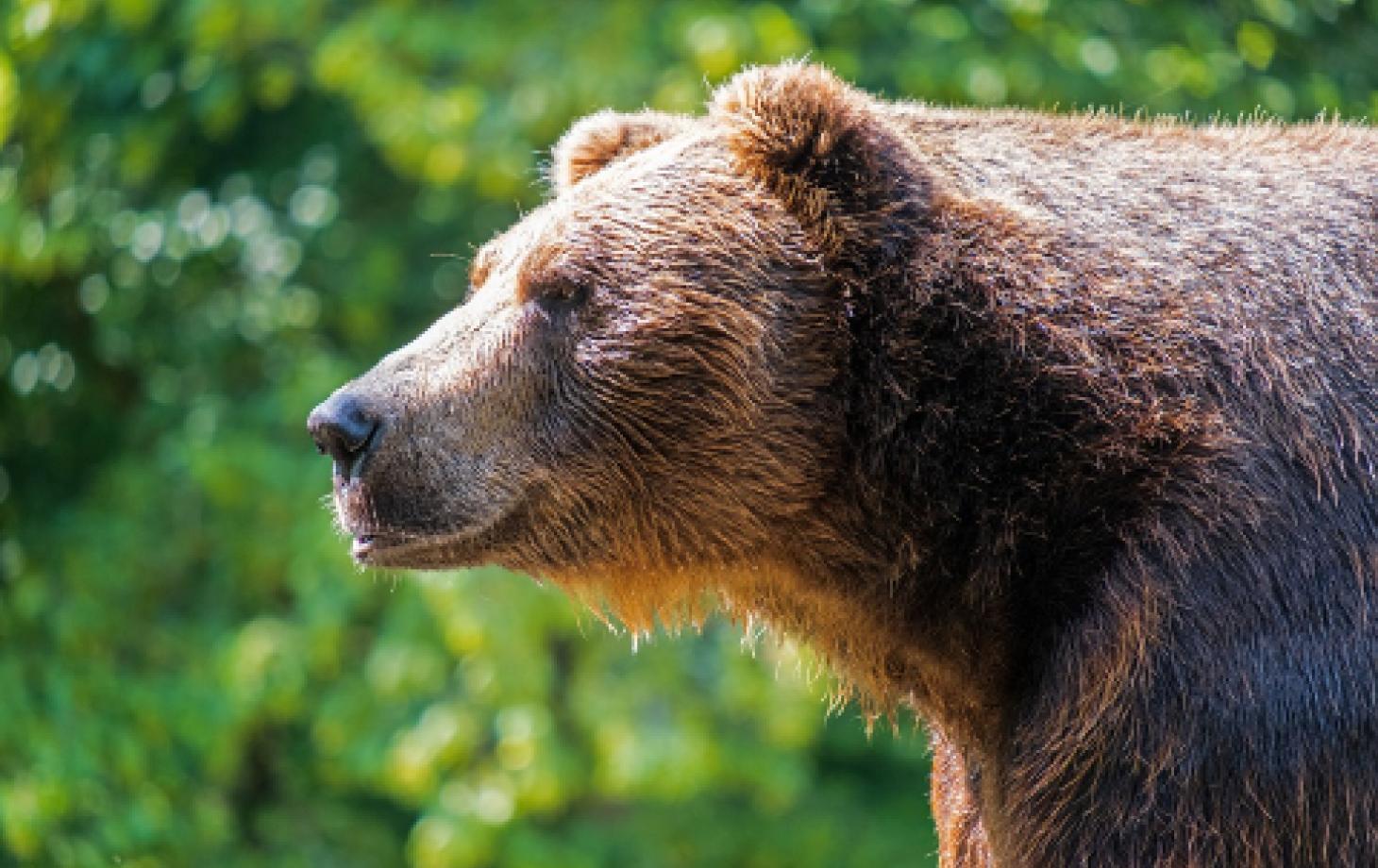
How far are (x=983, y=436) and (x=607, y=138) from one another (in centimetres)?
118

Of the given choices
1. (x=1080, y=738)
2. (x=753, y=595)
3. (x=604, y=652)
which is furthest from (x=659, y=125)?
(x=604, y=652)

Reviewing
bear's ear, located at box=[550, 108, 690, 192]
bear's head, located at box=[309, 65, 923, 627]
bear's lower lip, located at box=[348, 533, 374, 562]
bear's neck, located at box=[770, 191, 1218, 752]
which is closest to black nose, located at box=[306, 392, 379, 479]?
bear's head, located at box=[309, 65, 923, 627]

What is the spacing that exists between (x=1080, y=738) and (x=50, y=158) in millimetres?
8724

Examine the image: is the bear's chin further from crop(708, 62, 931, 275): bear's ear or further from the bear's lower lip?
crop(708, 62, 931, 275): bear's ear

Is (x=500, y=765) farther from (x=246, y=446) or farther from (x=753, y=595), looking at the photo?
(x=753, y=595)

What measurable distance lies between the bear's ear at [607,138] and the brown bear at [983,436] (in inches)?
3.6

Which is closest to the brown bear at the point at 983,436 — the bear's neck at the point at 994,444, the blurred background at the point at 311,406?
the bear's neck at the point at 994,444

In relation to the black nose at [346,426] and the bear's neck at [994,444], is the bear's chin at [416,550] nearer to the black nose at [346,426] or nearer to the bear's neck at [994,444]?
the black nose at [346,426]

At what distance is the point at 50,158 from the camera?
35.0 ft

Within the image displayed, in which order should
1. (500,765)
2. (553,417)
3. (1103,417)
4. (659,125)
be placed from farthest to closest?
1. (500,765)
2. (659,125)
3. (553,417)
4. (1103,417)

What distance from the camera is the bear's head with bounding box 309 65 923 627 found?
3736 mm

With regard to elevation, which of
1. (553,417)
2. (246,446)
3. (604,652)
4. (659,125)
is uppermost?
(659,125)

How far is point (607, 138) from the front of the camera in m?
4.22

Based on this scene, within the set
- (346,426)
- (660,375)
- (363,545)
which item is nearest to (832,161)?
(660,375)
